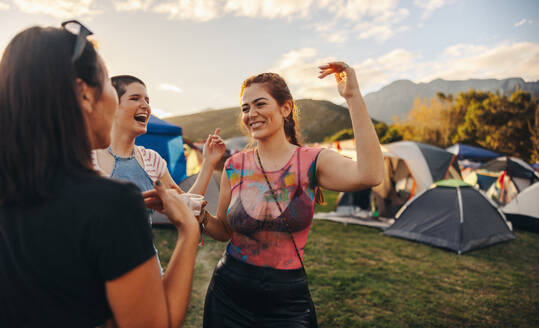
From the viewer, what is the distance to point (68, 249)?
0.75m

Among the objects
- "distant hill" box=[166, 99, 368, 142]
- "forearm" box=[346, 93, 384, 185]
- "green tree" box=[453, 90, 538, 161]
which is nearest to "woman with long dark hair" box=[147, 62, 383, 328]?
"forearm" box=[346, 93, 384, 185]

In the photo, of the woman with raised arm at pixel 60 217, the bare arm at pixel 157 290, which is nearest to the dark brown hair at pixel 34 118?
the woman with raised arm at pixel 60 217

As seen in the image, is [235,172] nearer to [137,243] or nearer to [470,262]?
[137,243]

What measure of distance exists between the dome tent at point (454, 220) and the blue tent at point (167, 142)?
18.2ft

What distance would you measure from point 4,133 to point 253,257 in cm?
125

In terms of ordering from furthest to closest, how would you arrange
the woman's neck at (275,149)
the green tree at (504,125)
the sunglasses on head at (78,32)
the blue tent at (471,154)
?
1. the green tree at (504,125)
2. the blue tent at (471,154)
3. the woman's neck at (275,149)
4. the sunglasses on head at (78,32)

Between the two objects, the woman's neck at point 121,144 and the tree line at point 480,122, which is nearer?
the woman's neck at point 121,144

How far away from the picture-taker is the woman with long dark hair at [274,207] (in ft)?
5.19

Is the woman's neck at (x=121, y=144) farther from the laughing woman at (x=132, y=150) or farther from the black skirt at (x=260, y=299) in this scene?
the black skirt at (x=260, y=299)

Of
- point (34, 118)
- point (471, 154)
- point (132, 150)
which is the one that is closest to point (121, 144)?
point (132, 150)

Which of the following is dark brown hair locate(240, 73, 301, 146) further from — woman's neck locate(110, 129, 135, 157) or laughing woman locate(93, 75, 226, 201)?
woman's neck locate(110, 129, 135, 157)

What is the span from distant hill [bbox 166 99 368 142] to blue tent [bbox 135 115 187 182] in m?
81.4

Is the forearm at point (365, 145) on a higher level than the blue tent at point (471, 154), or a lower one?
higher

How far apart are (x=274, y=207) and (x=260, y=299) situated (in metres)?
0.50
